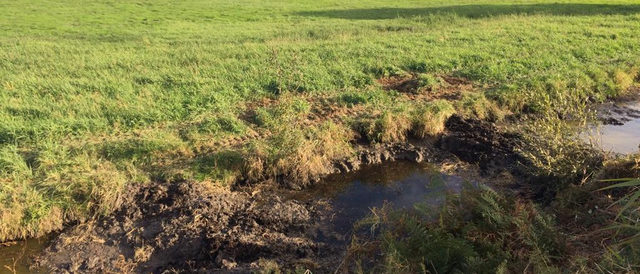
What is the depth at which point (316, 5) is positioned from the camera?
26516 mm

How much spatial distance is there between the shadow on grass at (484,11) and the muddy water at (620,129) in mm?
11373

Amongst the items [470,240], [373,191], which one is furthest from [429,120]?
[470,240]

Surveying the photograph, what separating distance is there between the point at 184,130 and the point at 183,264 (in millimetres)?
3253

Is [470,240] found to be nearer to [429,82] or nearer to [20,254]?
[20,254]

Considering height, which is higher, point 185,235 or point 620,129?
point 620,129

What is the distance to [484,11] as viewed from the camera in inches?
877

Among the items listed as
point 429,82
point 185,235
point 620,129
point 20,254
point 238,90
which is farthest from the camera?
point 429,82

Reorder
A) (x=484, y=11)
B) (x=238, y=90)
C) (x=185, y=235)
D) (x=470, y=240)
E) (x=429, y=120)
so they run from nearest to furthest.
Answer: (x=470, y=240)
(x=185, y=235)
(x=429, y=120)
(x=238, y=90)
(x=484, y=11)

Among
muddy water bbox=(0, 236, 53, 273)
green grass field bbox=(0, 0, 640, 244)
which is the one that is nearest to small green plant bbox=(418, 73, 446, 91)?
green grass field bbox=(0, 0, 640, 244)

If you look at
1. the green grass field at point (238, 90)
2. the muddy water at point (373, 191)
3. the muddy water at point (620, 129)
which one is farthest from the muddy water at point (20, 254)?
the muddy water at point (620, 129)

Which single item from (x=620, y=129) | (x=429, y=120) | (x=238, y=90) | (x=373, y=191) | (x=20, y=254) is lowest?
(x=20, y=254)

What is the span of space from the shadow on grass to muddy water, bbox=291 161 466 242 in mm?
15339

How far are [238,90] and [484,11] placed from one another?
1634 cm

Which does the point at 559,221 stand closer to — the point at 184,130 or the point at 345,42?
the point at 184,130
